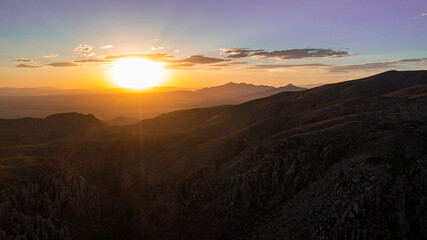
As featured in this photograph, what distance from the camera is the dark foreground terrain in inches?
1030

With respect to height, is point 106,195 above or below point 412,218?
below

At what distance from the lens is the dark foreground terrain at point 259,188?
2616 centimetres

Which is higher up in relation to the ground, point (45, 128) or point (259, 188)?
point (45, 128)

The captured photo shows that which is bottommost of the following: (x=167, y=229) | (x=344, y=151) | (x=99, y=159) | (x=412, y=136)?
(x=167, y=229)

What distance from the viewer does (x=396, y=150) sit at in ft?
103

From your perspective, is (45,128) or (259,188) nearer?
(259,188)

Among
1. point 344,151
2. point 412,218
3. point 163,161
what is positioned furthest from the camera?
point 163,161

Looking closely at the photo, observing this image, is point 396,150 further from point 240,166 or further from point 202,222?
point 202,222

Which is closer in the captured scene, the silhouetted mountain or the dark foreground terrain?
the dark foreground terrain

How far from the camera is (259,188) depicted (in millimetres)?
37281

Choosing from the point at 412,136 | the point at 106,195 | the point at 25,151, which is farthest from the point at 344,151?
the point at 25,151

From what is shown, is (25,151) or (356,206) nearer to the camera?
(356,206)

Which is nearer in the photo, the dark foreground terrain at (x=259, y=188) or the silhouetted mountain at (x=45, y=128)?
the dark foreground terrain at (x=259, y=188)

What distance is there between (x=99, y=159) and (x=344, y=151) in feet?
201
